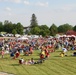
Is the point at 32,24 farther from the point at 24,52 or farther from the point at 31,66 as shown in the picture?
the point at 31,66

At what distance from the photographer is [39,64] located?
23562 mm

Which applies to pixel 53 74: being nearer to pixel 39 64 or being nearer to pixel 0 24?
pixel 39 64

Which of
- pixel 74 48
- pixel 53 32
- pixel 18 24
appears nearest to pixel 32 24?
pixel 18 24

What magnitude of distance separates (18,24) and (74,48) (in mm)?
84985

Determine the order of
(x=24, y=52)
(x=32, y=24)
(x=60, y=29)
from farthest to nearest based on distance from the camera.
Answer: (x=60, y=29)
(x=32, y=24)
(x=24, y=52)

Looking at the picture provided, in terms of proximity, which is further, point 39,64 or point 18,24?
point 18,24

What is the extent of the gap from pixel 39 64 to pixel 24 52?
9.27m

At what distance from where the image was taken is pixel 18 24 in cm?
11919

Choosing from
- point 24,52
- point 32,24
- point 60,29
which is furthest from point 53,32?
point 24,52

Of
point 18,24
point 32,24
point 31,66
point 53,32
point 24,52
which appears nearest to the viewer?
point 31,66

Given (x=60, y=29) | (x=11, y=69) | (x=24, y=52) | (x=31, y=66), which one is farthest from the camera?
(x=60, y=29)

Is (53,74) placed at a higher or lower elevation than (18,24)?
lower

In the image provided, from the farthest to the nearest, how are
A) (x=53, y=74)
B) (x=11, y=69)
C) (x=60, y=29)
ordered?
(x=60, y=29), (x=11, y=69), (x=53, y=74)

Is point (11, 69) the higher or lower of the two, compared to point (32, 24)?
lower
